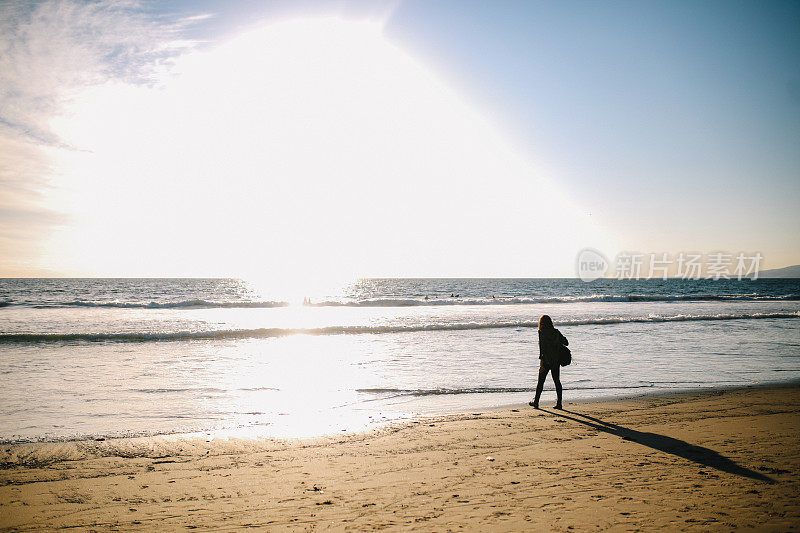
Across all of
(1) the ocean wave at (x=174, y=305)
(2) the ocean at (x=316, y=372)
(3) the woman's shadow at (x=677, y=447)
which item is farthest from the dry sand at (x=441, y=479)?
(1) the ocean wave at (x=174, y=305)

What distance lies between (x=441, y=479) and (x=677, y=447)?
3556 millimetres

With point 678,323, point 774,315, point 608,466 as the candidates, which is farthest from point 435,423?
point 774,315

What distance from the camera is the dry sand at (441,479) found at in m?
4.38

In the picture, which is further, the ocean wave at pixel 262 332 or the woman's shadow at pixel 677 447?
the ocean wave at pixel 262 332

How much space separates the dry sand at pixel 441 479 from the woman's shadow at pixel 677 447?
0.03 metres

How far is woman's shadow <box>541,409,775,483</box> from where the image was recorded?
550 centimetres

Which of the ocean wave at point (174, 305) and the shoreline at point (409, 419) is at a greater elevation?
the shoreline at point (409, 419)

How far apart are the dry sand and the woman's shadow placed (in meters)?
0.03

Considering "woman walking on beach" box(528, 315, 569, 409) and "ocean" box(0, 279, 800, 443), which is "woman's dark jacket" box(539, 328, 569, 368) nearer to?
"woman walking on beach" box(528, 315, 569, 409)

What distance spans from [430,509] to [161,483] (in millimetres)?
3216

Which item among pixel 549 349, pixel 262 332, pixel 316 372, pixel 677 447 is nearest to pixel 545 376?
pixel 549 349

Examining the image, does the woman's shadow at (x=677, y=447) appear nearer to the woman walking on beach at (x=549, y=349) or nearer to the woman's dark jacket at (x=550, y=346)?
the woman walking on beach at (x=549, y=349)

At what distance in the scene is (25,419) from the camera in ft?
27.1

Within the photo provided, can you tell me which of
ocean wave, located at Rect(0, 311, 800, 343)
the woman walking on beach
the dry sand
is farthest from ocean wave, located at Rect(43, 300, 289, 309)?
the dry sand
